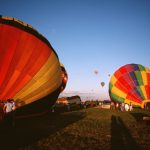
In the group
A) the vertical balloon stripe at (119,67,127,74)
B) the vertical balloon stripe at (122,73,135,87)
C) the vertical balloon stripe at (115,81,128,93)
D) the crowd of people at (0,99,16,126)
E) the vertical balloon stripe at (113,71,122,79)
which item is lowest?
the crowd of people at (0,99,16,126)

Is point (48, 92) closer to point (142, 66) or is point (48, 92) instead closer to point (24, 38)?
point (24, 38)

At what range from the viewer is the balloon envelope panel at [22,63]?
8.91 meters

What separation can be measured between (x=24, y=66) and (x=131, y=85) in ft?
49.0

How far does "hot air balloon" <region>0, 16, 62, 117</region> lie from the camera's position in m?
8.93

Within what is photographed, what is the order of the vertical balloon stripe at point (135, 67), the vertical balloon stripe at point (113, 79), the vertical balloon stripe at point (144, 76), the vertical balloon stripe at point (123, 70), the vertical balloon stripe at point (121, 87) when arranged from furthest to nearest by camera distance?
1. the vertical balloon stripe at point (113, 79)
2. the vertical balloon stripe at point (123, 70)
3. the vertical balloon stripe at point (135, 67)
4. the vertical balloon stripe at point (121, 87)
5. the vertical balloon stripe at point (144, 76)

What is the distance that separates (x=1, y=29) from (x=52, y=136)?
5493 millimetres

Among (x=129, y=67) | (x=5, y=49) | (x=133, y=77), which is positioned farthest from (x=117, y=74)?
(x=5, y=49)

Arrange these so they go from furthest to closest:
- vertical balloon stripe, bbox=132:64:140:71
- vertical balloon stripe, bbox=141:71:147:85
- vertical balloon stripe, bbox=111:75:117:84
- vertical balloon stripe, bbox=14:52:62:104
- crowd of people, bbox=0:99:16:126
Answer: vertical balloon stripe, bbox=111:75:117:84 < vertical balloon stripe, bbox=132:64:140:71 < vertical balloon stripe, bbox=141:71:147:85 < vertical balloon stripe, bbox=14:52:62:104 < crowd of people, bbox=0:99:16:126

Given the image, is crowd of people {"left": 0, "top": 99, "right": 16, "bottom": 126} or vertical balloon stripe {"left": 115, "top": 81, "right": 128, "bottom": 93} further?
vertical balloon stripe {"left": 115, "top": 81, "right": 128, "bottom": 93}

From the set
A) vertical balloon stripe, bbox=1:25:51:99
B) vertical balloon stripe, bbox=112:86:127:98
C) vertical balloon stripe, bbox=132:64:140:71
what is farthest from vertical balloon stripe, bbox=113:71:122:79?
vertical balloon stripe, bbox=1:25:51:99

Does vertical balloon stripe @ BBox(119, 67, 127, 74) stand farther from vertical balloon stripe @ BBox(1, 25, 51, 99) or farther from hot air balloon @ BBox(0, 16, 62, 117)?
vertical balloon stripe @ BBox(1, 25, 51, 99)

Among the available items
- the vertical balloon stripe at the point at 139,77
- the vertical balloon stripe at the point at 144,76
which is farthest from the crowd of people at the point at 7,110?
the vertical balloon stripe at the point at 144,76

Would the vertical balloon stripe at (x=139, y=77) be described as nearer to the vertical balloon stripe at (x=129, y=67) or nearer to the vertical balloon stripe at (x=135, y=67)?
the vertical balloon stripe at (x=135, y=67)

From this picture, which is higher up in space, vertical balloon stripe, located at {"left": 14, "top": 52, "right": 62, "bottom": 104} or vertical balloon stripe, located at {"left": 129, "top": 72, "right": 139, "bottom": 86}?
vertical balloon stripe, located at {"left": 129, "top": 72, "right": 139, "bottom": 86}
